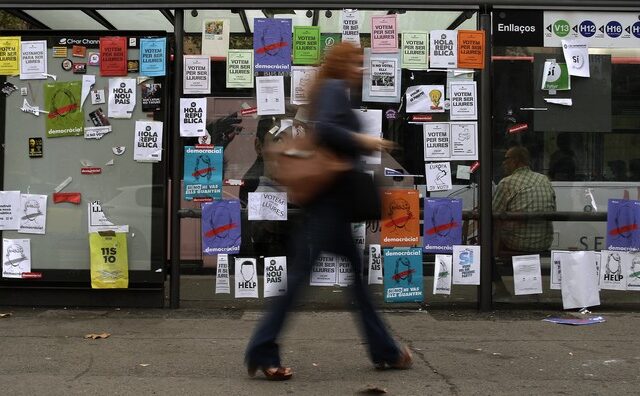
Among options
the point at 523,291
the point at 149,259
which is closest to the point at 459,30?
the point at 523,291

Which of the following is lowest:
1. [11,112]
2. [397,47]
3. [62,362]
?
[62,362]

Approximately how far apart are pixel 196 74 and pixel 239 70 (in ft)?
1.31

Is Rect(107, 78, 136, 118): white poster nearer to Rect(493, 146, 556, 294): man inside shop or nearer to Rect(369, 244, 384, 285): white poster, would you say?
Rect(369, 244, 384, 285): white poster

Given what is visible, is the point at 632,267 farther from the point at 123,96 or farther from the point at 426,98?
the point at 123,96

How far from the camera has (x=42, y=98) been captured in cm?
684

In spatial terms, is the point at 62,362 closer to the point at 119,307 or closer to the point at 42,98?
the point at 119,307

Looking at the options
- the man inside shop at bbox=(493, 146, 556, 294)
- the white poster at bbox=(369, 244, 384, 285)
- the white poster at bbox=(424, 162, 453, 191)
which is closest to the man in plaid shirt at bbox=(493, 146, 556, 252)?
the man inside shop at bbox=(493, 146, 556, 294)

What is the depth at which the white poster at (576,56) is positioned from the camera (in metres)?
6.85

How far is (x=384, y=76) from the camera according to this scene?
6.84 meters

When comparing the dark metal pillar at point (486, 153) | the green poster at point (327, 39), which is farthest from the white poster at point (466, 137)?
the green poster at point (327, 39)

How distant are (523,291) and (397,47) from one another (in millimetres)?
2596

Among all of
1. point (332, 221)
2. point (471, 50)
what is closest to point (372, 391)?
point (332, 221)

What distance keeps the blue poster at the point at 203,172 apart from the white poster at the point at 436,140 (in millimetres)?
1955

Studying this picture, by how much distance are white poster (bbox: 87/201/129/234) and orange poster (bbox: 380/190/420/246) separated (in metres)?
2.53
